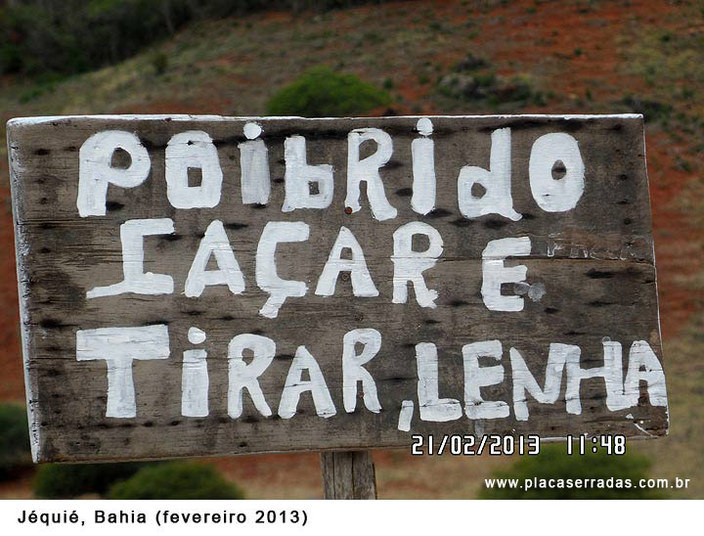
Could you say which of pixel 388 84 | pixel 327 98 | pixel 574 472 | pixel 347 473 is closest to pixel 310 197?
pixel 347 473

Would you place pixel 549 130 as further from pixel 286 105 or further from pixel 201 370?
pixel 286 105

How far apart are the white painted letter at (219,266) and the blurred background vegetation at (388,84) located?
4.23m

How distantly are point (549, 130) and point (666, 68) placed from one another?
27.4 metres

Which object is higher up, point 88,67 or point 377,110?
point 88,67

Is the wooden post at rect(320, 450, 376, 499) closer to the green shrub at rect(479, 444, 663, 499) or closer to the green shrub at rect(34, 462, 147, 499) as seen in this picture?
the green shrub at rect(479, 444, 663, 499)

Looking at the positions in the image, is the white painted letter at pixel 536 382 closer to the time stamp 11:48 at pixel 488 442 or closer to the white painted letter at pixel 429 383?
the time stamp 11:48 at pixel 488 442

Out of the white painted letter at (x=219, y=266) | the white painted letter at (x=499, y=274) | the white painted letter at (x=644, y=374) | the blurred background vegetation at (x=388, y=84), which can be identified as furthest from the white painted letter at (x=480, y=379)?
the blurred background vegetation at (x=388, y=84)

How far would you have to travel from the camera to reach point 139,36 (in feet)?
147

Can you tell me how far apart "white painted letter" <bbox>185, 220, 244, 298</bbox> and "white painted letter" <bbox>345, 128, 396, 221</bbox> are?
0.37 m

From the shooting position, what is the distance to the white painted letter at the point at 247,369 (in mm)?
2584

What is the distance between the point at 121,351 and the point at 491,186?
1158 millimetres

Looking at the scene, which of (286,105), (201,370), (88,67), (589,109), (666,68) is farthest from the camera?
(88,67)

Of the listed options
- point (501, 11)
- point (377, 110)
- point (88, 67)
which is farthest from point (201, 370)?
point (88, 67)

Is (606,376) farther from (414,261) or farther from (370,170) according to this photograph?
(370,170)
